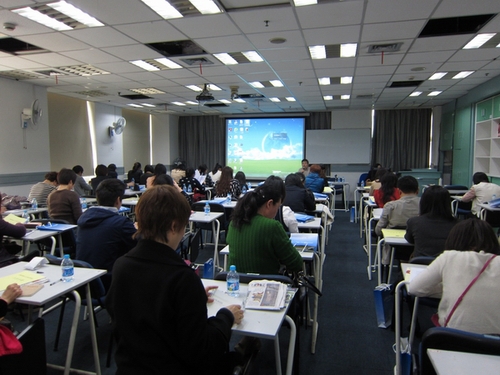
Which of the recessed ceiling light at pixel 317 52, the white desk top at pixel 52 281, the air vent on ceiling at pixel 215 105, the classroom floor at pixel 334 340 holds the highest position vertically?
the air vent on ceiling at pixel 215 105

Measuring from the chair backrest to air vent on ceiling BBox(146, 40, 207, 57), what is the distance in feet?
14.1

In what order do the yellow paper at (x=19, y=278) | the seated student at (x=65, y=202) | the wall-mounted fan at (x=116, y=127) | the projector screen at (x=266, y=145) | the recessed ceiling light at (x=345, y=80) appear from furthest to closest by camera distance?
the projector screen at (x=266, y=145)
the wall-mounted fan at (x=116, y=127)
the recessed ceiling light at (x=345, y=80)
the seated student at (x=65, y=202)
the yellow paper at (x=19, y=278)

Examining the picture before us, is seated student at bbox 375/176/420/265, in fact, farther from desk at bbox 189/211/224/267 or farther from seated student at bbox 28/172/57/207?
seated student at bbox 28/172/57/207

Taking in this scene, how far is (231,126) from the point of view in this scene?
12281mm

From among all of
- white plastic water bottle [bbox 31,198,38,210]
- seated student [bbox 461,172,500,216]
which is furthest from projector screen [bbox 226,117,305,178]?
white plastic water bottle [bbox 31,198,38,210]

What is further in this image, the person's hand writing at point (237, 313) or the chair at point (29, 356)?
the chair at point (29, 356)

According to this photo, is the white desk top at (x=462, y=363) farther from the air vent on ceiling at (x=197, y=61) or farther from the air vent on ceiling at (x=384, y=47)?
the air vent on ceiling at (x=197, y=61)

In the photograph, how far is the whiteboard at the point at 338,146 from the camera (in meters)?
10.9

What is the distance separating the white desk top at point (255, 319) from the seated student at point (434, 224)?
1552mm

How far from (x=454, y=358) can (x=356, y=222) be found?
257 inches

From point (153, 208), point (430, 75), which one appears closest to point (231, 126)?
point (430, 75)

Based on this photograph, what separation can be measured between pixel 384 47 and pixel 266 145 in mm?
7253

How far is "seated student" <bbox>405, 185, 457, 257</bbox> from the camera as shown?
102 inches

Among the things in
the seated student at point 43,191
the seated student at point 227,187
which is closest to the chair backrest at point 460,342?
the seated student at point 227,187
